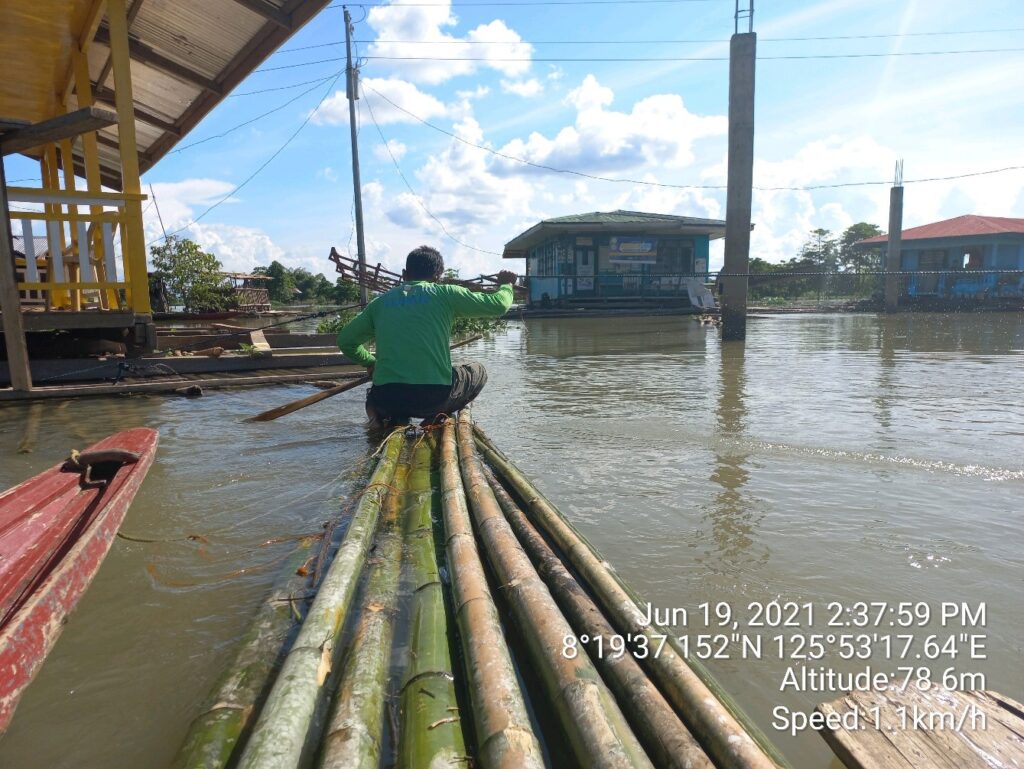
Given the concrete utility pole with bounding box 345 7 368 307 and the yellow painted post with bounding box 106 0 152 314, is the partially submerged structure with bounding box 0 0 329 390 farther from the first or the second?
the concrete utility pole with bounding box 345 7 368 307

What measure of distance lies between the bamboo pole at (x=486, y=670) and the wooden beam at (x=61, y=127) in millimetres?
4942

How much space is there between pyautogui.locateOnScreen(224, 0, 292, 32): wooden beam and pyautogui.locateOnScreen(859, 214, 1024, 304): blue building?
3151cm

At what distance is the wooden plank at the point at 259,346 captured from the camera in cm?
859

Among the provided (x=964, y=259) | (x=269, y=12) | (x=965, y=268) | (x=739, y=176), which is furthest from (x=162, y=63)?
(x=964, y=259)

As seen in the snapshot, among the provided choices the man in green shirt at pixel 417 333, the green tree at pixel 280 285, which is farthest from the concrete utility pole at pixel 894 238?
the green tree at pixel 280 285

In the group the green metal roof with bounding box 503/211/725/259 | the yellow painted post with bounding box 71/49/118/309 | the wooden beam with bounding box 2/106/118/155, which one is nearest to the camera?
the wooden beam with bounding box 2/106/118/155

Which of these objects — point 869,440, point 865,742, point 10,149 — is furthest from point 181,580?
point 10,149

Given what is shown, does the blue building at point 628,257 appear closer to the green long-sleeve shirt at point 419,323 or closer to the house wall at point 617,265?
the house wall at point 617,265

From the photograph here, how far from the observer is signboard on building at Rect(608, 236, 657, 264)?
95.5ft

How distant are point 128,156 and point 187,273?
14.4m

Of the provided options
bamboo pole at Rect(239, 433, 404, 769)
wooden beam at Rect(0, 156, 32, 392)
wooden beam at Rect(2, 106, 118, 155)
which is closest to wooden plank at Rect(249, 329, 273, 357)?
wooden beam at Rect(0, 156, 32, 392)

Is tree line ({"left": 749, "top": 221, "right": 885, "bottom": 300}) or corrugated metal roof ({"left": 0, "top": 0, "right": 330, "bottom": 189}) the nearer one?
corrugated metal roof ({"left": 0, "top": 0, "right": 330, "bottom": 189})

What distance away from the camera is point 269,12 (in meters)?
6.90

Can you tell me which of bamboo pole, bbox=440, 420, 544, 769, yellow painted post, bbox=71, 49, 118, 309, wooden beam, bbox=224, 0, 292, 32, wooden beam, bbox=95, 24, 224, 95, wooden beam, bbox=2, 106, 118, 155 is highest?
wooden beam, bbox=95, 24, 224, 95
